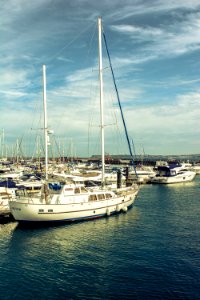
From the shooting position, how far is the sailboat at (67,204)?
3728 centimetres

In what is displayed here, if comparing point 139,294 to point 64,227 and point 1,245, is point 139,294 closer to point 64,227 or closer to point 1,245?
point 1,245

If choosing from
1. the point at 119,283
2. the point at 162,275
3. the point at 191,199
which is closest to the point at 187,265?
the point at 162,275

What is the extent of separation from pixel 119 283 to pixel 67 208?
59.5ft

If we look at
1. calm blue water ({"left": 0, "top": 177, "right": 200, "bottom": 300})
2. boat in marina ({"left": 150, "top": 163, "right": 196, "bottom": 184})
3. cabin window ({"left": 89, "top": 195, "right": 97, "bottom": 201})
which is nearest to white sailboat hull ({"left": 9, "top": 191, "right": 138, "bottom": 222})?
cabin window ({"left": 89, "top": 195, "right": 97, "bottom": 201})

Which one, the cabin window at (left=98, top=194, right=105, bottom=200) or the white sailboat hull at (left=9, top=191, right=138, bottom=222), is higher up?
the cabin window at (left=98, top=194, right=105, bottom=200)

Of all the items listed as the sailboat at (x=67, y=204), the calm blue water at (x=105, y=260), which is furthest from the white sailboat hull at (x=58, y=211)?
the calm blue water at (x=105, y=260)

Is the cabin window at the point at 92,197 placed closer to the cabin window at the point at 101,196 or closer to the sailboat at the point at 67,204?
the sailboat at the point at 67,204

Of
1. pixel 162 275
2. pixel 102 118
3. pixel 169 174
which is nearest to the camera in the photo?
pixel 162 275

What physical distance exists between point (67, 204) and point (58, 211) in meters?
1.43

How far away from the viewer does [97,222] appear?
132 feet

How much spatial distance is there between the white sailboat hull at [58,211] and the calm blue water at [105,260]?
1314 millimetres

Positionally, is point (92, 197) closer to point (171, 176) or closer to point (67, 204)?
point (67, 204)

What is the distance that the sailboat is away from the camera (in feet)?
122

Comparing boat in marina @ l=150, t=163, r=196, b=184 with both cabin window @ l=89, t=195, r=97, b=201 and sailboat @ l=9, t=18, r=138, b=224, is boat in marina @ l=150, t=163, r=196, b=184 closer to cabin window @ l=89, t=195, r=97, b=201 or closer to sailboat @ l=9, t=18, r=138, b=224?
sailboat @ l=9, t=18, r=138, b=224
